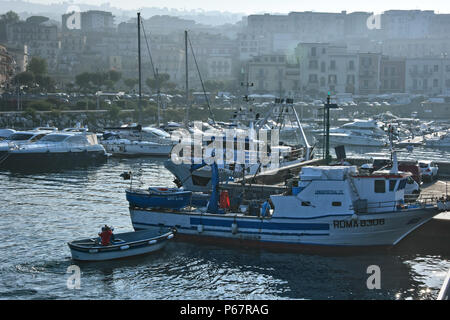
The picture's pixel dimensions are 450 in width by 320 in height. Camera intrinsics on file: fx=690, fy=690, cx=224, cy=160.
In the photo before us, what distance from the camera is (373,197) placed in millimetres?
25141

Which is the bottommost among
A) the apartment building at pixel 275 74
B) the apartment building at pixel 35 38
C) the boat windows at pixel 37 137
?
the boat windows at pixel 37 137

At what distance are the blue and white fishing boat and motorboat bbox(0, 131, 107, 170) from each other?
2542cm

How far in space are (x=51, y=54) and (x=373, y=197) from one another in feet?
402

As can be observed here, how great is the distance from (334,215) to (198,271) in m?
5.32

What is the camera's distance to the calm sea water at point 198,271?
21172mm

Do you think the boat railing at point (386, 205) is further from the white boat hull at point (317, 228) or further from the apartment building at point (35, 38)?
the apartment building at point (35, 38)

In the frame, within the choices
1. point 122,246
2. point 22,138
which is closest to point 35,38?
point 22,138

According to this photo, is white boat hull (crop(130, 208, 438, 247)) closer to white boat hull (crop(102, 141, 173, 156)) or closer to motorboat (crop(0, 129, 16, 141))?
white boat hull (crop(102, 141, 173, 156))

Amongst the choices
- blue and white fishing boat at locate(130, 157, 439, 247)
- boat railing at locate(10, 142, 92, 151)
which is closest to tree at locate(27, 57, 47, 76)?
boat railing at locate(10, 142, 92, 151)

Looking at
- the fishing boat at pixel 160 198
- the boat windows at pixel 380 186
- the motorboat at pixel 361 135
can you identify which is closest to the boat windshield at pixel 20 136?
Result: the fishing boat at pixel 160 198

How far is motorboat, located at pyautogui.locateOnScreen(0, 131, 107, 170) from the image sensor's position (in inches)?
1873

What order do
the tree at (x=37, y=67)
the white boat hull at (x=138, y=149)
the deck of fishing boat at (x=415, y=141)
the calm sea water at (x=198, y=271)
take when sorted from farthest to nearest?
the tree at (x=37, y=67)
the deck of fishing boat at (x=415, y=141)
the white boat hull at (x=138, y=149)
the calm sea water at (x=198, y=271)
